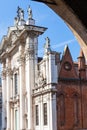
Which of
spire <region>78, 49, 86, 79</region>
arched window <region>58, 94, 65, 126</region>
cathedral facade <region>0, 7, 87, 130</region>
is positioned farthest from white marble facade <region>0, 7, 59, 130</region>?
spire <region>78, 49, 86, 79</region>

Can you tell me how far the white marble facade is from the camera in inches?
952

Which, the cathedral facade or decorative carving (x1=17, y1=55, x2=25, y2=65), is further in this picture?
decorative carving (x1=17, y1=55, x2=25, y2=65)

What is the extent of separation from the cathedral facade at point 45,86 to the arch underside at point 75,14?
1989 cm

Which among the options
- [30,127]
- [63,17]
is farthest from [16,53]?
[63,17]

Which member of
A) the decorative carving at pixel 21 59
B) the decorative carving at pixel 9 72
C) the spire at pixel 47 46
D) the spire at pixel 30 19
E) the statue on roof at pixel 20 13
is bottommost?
the decorative carving at pixel 9 72

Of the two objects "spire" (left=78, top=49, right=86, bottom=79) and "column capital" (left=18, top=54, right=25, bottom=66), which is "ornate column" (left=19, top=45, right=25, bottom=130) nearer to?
"column capital" (left=18, top=54, right=25, bottom=66)

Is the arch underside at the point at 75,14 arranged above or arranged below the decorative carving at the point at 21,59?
below

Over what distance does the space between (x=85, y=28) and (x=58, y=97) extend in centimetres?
2089

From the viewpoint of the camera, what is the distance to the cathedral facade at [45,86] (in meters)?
24.2

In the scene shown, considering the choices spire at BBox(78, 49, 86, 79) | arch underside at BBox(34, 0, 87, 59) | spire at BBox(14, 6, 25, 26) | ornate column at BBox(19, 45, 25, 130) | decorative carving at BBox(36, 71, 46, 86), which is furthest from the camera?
spire at BBox(14, 6, 25, 26)

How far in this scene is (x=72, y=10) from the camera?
3443 millimetres

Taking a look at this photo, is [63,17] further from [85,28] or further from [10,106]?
[10,106]

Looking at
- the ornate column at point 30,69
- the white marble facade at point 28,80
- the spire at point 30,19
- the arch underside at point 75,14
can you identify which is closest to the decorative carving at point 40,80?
the white marble facade at point 28,80

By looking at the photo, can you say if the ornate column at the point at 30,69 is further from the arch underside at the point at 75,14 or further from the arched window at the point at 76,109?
the arch underside at the point at 75,14
